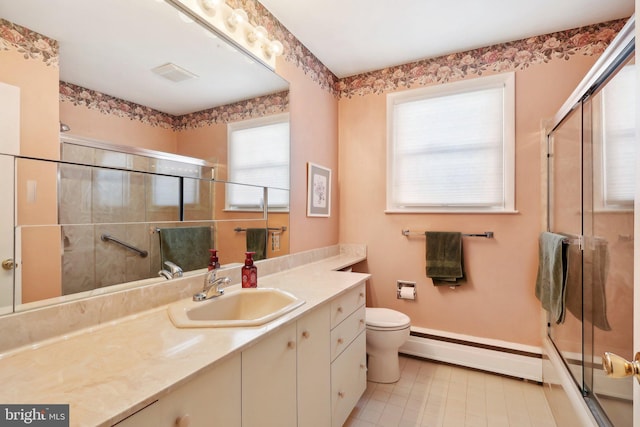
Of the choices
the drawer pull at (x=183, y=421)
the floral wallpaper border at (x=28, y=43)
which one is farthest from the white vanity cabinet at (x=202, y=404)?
the floral wallpaper border at (x=28, y=43)

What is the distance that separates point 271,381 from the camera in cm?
107

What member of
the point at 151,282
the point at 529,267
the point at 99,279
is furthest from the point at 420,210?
the point at 99,279

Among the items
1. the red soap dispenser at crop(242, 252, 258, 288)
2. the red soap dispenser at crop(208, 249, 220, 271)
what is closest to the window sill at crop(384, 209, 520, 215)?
the red soap dispenser at crop(242, 252, 258, 288)

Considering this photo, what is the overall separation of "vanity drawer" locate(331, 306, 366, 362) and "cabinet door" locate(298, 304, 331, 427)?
70 mm

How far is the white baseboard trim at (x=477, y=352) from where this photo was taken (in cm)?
217

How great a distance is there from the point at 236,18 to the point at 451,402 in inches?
105

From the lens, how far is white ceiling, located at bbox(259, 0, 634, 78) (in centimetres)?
187

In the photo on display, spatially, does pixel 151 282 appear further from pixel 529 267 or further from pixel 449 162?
pixel 529 267

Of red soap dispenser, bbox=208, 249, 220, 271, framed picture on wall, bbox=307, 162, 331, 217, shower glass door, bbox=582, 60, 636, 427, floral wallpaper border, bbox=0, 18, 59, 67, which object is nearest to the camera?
floral wallpaper border, bbox=0, 18, 59, 67

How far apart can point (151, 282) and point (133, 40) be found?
39.2 inches

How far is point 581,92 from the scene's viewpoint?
5.04 feet

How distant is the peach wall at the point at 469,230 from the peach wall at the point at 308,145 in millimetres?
167

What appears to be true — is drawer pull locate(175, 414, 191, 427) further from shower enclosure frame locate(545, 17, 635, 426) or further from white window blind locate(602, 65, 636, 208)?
white window blind locate(602, 65, 636, 208)

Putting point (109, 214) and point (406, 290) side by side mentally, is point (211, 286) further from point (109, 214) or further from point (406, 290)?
point (406, 290)
